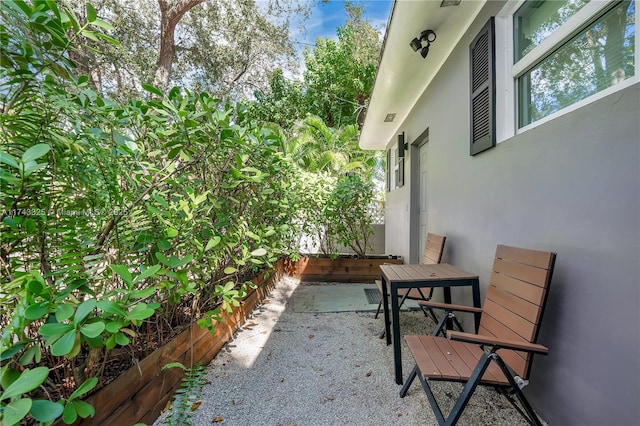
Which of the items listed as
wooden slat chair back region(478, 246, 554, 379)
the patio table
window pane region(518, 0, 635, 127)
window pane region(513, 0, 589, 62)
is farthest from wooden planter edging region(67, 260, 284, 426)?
window pane region(513, 0, 589, 62)

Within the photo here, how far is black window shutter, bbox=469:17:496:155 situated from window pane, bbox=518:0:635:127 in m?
0.23

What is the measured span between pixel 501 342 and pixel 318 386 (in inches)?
52.2

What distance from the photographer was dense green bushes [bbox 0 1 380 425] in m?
0.89

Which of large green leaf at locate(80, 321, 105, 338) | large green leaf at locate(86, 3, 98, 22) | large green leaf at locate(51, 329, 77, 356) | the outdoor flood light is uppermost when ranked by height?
the outdoor flood light

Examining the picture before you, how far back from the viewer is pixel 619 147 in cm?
129

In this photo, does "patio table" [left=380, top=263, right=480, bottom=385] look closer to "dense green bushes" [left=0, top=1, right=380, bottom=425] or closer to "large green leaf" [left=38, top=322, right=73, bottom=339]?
"dense green bushes" [left=0, top=1, right=380, bottom=425]

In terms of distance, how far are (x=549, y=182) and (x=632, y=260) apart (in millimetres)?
628

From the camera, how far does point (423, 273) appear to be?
7.98ft

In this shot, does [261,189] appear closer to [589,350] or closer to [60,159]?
[60,159]

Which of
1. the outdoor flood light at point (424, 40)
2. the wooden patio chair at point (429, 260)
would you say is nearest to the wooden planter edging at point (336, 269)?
the wooden patio chair at point (429, 260)

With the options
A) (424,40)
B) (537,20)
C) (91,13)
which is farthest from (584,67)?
(91,13)

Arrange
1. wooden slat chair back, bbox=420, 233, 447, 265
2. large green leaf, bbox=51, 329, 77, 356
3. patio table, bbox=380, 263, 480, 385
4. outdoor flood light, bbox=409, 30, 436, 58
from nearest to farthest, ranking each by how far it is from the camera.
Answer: large green leaf, bbox=51, 329, 77, 356 → patio table, bbox=380, 263, 480, 385 → outdoor flood light, bbox=409, 30, 436, 58 → wooden slat chair back, bbox=420, 233, 447, 265

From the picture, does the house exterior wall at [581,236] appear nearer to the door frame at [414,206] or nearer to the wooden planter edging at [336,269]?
the door frame at [414,206]

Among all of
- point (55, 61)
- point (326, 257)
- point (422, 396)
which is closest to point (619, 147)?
point (422, 396)
